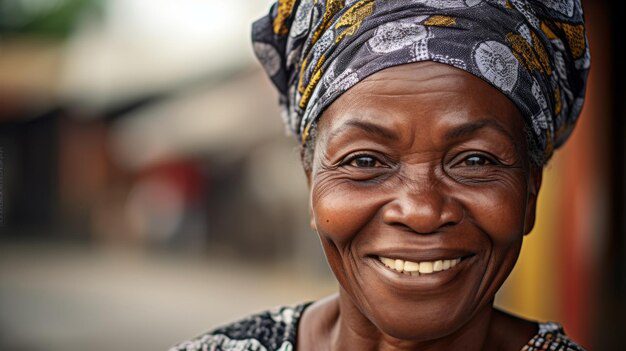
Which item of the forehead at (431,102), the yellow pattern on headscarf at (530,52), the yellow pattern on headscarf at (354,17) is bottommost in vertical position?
the forehead at (431,102)

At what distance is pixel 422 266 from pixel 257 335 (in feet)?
2.49

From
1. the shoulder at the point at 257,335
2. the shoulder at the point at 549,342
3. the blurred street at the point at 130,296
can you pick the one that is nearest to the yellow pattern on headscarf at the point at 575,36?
the shoulder at the point at 549,342

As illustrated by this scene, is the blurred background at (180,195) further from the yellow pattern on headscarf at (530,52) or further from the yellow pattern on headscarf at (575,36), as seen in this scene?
the yellow pattern on headscarf at (530,52)

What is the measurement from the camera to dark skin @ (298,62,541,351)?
2006 millimetres

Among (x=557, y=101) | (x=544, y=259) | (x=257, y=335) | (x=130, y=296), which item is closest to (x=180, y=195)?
(x=130, y=296)

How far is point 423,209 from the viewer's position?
196 centimetres

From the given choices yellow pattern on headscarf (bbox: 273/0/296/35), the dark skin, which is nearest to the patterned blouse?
the dark skin

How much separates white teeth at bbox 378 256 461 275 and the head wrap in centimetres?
44

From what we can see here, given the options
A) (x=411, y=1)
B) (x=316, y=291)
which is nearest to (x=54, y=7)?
(x=316, y=291)

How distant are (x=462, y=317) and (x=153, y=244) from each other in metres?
14.8

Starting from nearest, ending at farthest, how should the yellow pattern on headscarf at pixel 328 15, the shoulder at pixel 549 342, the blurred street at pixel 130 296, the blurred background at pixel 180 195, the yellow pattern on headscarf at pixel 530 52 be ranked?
the yellow pattern on headscarf at pixel 530 52 < the yellow pattern on headscarf at pixel 328 15 < the shoulder at pixel 549 342 < the blurred background at pixel 180 195 < the blurred street at pixel 130 296

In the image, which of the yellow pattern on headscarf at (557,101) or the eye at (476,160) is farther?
the yellow pattern on headscarf at (557,101)

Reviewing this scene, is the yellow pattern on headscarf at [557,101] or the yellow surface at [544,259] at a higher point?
the yellow pattern on headscarf at [557,101]

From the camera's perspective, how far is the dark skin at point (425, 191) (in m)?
2.01
